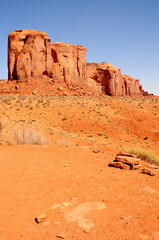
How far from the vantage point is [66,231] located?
245 centimetres

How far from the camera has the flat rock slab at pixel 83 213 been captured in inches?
102

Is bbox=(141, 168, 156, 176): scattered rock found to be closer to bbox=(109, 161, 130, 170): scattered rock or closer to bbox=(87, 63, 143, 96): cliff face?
bbox=(109, 161, 130, 170): scattered rock

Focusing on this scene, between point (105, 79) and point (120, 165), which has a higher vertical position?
point (105, 79)

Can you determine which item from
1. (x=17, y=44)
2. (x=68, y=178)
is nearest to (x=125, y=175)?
(x=68, y=178)

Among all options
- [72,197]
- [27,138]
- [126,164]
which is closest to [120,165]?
[126,164]

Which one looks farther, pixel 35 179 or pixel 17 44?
pixel 17 44

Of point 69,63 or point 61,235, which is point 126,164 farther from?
point 69,63

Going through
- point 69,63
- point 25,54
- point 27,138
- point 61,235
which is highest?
point 69,63

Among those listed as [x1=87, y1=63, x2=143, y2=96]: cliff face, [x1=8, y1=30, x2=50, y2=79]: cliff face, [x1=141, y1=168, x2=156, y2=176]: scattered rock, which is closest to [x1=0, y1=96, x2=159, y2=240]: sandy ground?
[x1=141, y1=168, x2=156, y2=176]: scattered rock

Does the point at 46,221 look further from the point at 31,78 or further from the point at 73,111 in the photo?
the point at 31,78

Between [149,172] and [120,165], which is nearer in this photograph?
[149,172]

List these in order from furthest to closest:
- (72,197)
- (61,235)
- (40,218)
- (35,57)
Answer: (35,57)
(72,197)
(40,218)
(61,235)

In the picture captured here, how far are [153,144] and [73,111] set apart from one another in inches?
377

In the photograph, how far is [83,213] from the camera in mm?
2865
